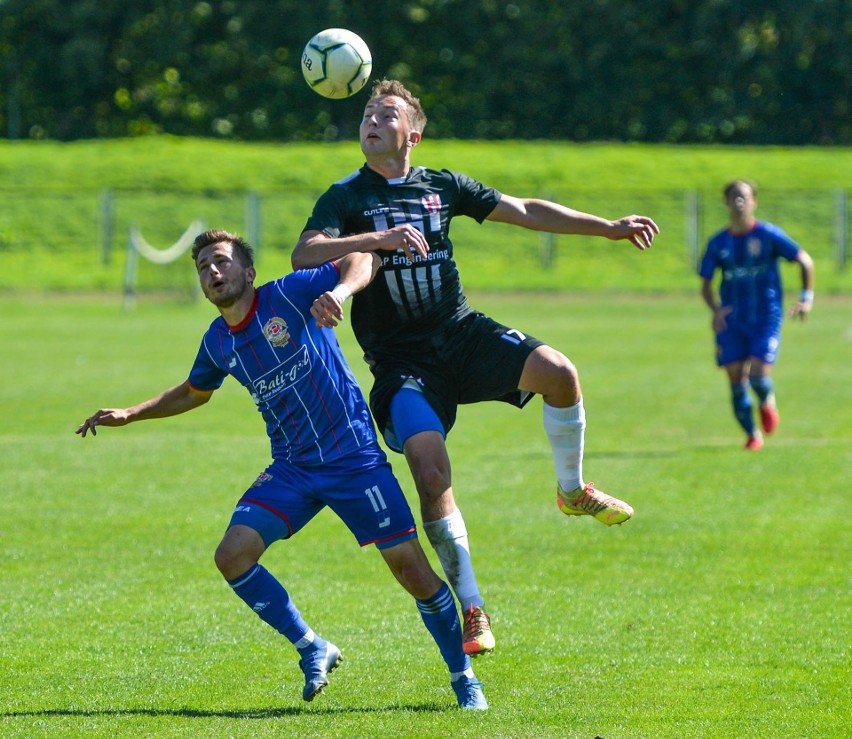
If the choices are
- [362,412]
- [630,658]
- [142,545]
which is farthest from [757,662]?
[142,545]

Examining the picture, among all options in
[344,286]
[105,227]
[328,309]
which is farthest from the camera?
[105,227]

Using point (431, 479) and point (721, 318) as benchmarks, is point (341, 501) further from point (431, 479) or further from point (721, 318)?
point (721, 318)

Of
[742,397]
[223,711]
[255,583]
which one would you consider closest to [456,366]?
[255,583]

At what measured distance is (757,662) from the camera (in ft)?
21.6

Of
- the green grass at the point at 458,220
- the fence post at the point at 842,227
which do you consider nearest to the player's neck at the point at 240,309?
the green grass at the point at 458,220

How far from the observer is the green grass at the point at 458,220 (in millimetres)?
38406

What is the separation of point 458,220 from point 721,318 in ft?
86.4

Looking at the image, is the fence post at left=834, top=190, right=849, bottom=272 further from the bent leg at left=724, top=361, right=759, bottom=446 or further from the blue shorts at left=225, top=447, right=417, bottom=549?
the blue shorts at left=225, top=447, right=417, bottom=549

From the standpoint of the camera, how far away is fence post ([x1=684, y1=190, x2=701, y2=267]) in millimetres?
39000

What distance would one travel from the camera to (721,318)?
1384 centimetres

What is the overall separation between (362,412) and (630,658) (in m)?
1.82

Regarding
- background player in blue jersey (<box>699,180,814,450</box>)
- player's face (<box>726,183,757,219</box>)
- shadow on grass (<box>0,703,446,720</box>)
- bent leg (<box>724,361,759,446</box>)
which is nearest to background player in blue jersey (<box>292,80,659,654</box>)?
shadow on grass (<box>0,703,446,720</box>)

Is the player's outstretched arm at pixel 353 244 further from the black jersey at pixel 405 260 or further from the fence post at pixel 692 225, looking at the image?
the fence post at pixel 692 225

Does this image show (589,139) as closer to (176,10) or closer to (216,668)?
(176,10)
